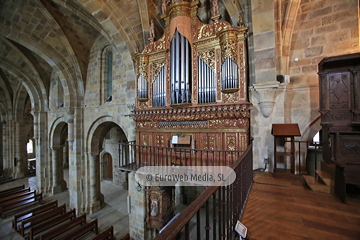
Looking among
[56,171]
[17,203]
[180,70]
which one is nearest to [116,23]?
[180,70]

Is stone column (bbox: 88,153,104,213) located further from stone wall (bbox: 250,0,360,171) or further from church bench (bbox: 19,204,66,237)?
stone wall (bbox: 250,0,360,171)

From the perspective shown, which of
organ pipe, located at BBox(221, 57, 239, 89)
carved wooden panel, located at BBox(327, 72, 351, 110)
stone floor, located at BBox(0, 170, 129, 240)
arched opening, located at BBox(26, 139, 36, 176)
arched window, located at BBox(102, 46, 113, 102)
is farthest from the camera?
arched opening, located at BBox(26, 139, 36, 176)

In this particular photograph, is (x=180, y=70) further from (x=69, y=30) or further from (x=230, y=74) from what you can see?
(x=69, y=30)

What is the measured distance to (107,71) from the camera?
7.09 meters

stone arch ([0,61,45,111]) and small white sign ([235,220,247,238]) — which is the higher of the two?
stone arch ([0,61,45,111])

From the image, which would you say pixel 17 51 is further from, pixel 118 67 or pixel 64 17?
pixel 118 67

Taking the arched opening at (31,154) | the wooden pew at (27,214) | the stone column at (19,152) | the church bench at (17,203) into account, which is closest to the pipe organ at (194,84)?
the wooden pew at (27,214)

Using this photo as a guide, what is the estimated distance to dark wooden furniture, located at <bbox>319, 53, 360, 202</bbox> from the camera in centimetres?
240

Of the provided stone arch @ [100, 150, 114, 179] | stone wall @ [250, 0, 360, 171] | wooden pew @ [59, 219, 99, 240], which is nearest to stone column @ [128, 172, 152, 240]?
wooden pew @ [59, 219, 99, 240]

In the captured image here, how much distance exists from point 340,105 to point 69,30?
8.83m

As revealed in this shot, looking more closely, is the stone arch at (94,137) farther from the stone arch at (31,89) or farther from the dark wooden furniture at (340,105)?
the dark wooden furniture at (340,105)

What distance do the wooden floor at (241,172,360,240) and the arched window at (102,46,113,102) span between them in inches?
262

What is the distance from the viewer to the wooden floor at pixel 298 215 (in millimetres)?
1639

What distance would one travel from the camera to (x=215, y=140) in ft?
12.8
